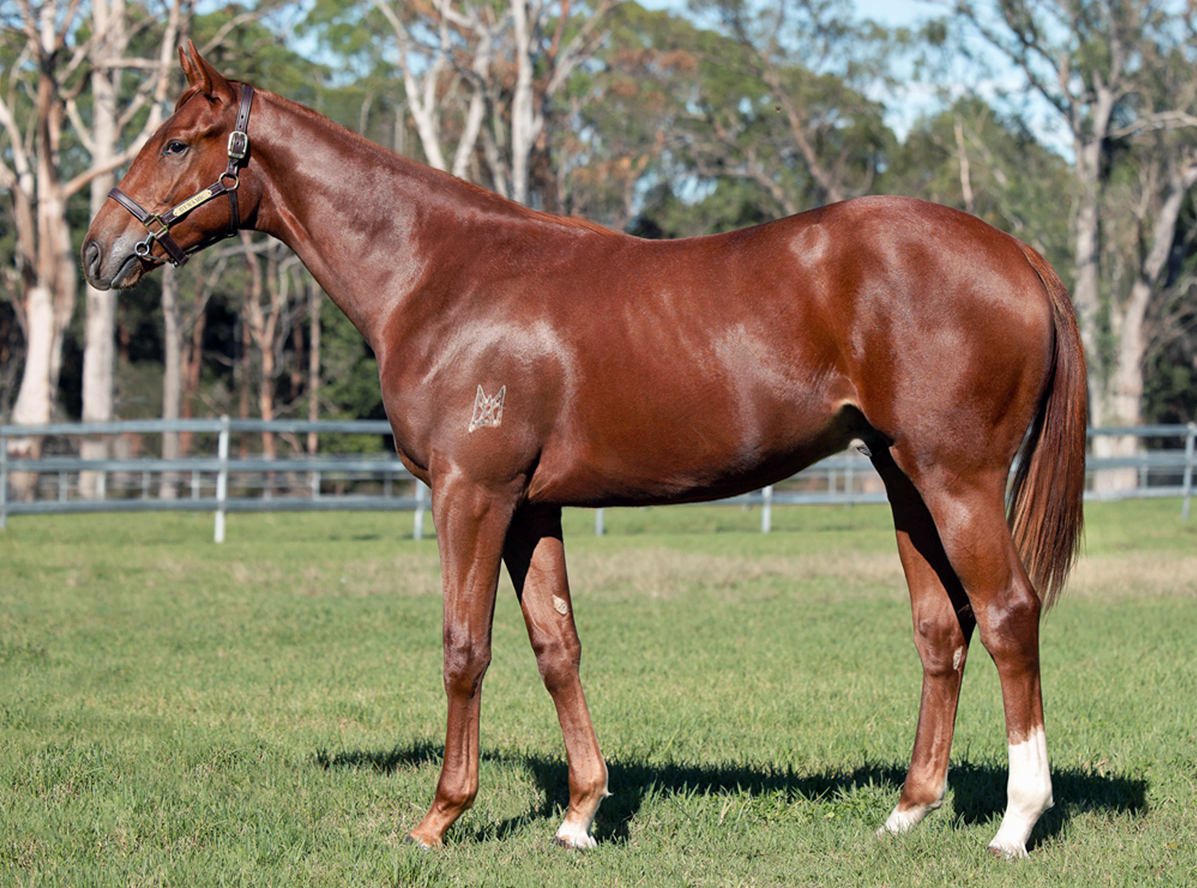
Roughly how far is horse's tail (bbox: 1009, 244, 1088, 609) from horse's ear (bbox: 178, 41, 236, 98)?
2.82 metres

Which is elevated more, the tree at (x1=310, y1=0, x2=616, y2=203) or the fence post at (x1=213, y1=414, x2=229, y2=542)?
the tree at (x1=310, y1=0, x2=616, y2=203)

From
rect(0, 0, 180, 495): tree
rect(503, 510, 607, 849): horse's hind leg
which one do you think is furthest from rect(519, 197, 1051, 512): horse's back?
rect(0, 0, 180, 495): tree

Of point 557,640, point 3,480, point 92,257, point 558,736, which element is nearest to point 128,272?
point 92,257

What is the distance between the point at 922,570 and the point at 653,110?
29.4 meters

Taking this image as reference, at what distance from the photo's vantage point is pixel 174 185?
13.4ft

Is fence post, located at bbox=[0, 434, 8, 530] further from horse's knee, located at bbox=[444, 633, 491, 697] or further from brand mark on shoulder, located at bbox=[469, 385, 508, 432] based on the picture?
brand mark on shoulder, located at bbox=[469, 385, 508, 432]

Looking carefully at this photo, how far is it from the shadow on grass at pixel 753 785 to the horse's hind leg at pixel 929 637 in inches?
8.5

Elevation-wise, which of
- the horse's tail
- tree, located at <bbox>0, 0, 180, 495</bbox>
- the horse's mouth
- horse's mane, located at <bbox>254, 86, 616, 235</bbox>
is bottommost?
the horse's tail

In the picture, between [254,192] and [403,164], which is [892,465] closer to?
[403,164]

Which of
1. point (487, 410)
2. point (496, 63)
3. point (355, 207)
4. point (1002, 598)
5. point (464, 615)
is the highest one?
point (496, 63)

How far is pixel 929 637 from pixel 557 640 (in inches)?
52.5

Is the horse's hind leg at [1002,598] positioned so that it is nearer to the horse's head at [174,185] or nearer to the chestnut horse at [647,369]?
the chestnut horse at [647,369]

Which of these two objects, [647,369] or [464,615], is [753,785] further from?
[647,369]

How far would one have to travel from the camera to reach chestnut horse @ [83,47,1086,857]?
11.8 feet
